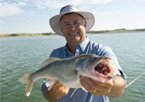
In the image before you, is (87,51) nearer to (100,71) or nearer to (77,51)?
(77,51)

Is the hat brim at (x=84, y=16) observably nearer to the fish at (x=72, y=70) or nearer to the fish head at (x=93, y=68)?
the fish at (x=72, y=70)

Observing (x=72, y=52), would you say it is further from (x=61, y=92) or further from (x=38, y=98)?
(x=38, y=98)

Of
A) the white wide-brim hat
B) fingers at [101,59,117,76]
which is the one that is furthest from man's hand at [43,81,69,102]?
the white wide-brim hat

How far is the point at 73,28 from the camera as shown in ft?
10.7

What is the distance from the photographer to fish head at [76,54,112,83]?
1801 millimetres

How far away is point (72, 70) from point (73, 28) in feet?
4.06

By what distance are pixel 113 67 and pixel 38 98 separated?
7.61 m

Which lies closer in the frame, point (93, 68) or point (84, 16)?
point (93, 68)

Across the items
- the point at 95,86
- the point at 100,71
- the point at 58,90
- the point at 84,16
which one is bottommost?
the point at 58,90

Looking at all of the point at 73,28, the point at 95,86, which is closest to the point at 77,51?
the point at 73,28

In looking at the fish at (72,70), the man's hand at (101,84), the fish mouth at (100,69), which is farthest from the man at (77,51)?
the fish mouth at (100,69)

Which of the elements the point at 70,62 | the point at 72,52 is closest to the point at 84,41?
the point at 72,52

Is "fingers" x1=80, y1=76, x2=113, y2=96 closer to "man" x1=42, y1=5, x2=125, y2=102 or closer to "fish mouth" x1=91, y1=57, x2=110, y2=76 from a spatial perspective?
"fish mouth" x1=91, y1=57, x2=110, y2=76

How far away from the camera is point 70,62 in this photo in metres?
2.37
